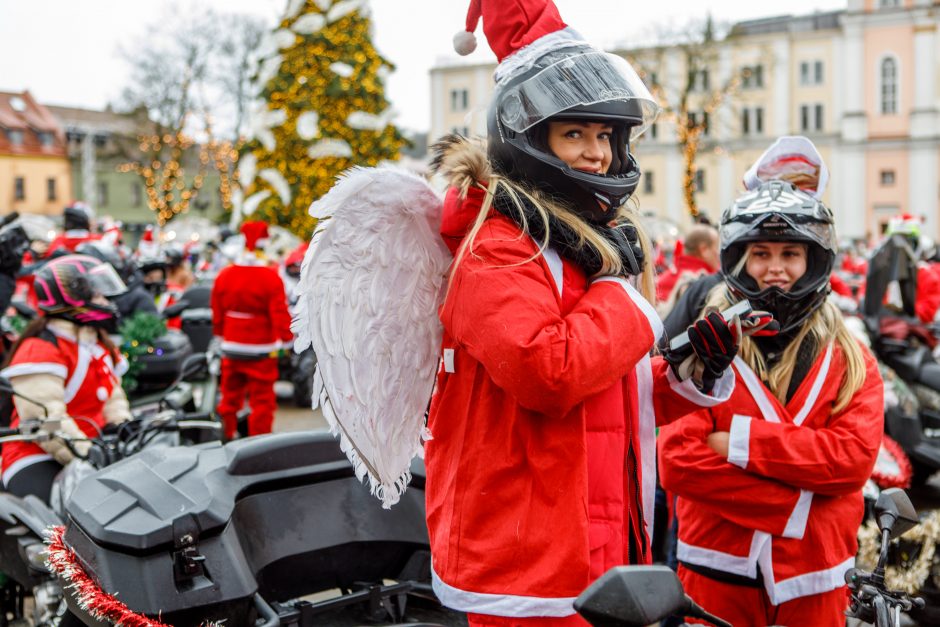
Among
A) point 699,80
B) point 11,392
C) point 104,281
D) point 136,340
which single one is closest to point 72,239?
point 136,340

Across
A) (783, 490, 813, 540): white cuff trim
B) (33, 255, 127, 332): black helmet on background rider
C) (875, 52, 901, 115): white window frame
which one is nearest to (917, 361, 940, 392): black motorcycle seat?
(783, 490, 813, 540): white cuff trim

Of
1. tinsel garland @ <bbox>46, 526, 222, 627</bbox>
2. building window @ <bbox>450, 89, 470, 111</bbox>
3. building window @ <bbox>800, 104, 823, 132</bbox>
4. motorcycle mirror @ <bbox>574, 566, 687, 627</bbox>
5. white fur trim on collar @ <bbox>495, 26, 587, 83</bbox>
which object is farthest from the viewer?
building window @ <bbox>450, 89, 470, 111</bbox>

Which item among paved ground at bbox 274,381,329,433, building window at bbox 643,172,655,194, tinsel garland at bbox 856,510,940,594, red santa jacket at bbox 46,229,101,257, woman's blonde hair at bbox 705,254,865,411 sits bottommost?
paved ground at bbox 274,381,329,433

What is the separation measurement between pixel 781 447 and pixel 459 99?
58793mm

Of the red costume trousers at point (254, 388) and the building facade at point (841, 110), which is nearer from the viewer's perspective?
the red costume trousers at point (254, 388)

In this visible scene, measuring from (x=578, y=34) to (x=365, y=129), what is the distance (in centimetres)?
1099

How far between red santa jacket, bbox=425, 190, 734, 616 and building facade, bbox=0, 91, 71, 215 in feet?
211

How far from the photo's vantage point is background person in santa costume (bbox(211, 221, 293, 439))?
8344mm

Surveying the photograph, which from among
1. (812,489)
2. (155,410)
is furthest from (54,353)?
(812,489)

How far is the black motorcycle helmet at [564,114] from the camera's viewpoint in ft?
6.65

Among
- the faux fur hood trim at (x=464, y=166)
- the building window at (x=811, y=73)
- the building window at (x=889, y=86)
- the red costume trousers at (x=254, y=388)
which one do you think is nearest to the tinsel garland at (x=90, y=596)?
the faux fur hood trim at (x=464, y=166)

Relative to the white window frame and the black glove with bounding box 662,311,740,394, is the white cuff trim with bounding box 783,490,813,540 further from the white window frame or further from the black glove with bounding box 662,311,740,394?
the white window frame

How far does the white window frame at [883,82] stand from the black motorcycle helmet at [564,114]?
181ft

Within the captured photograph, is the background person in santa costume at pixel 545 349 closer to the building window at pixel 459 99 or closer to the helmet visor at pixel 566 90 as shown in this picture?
the helmet visor at pixel 566 90
